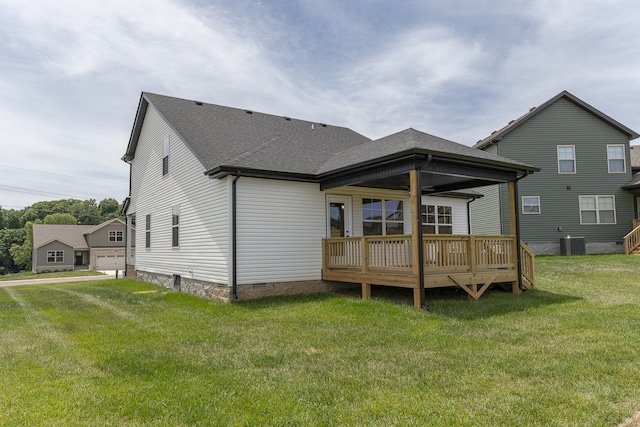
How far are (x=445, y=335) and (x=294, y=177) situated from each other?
6.02m

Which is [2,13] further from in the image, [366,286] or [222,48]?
[366,286]

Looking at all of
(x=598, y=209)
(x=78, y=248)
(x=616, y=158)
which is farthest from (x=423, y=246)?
(x=78, y=248)

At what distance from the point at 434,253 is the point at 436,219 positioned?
235 inches

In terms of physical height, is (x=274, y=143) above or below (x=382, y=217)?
above

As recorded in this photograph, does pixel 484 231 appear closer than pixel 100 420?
No

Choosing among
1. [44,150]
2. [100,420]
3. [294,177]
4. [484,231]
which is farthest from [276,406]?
[44,150]

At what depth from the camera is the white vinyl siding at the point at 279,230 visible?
1037 cm

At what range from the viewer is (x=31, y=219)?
83.6 metres

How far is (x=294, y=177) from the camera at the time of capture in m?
11.0

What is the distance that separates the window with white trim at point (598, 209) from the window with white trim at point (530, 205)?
226 cm

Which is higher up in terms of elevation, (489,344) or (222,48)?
(222,48)

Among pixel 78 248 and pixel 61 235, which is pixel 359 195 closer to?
pixel 78 248

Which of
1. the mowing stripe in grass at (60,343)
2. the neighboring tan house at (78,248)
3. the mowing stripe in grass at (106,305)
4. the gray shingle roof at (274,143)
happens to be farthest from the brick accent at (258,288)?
the neighboring tan house at (78,248)

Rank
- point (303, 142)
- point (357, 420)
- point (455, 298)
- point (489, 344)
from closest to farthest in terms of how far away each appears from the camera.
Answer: point (357, 420) < point (489, 344) < point (455, 298) < point (303, 142)
